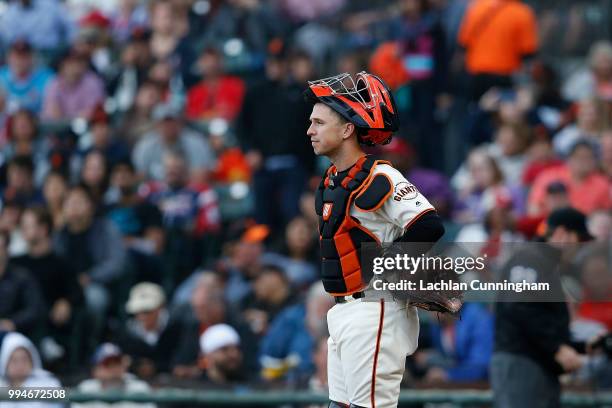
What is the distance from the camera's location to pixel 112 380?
10531mm

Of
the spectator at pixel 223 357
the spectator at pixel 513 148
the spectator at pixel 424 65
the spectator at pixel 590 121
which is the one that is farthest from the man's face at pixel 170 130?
the spectator at pixel 590 121

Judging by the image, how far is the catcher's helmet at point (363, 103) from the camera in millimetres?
Answer: 6898

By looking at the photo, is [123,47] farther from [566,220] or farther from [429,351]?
[566,220]

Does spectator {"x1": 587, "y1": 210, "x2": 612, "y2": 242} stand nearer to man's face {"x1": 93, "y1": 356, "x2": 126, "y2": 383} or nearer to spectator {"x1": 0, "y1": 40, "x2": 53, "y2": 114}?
man's face {"x1": 93, "y1": 356, "x2": 126, "y2": 383}

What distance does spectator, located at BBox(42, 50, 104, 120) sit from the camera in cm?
1547

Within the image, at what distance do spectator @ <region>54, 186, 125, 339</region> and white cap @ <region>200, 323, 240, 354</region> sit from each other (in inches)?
70.9

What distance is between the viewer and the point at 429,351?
10.8 meters

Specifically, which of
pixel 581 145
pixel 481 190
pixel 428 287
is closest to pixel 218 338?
pixel 481 190

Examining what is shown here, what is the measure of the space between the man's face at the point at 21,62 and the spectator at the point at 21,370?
5444mm

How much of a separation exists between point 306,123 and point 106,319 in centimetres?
283

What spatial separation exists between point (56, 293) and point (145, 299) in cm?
93

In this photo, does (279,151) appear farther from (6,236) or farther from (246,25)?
(6,236)

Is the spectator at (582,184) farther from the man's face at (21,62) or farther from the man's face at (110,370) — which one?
the man's face at (21,62)

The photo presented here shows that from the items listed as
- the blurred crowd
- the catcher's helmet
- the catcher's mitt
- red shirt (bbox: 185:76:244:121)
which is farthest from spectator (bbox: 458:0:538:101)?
the catcher's mitt
